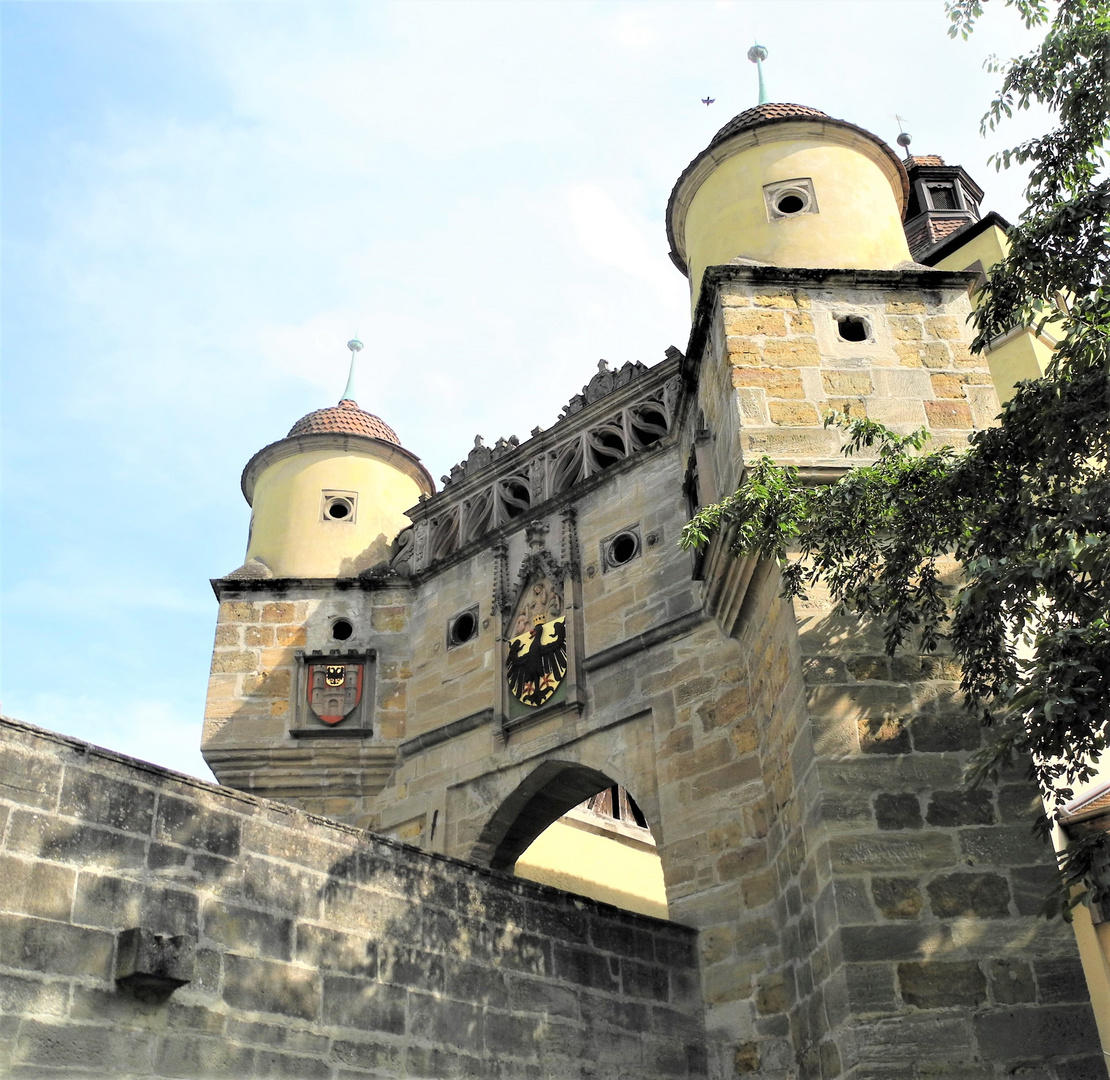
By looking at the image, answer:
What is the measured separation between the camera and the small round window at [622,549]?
10859 millimetres

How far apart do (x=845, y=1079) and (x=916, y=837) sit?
1.34 meters

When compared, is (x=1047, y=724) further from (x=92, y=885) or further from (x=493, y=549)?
(x=493, y=549)

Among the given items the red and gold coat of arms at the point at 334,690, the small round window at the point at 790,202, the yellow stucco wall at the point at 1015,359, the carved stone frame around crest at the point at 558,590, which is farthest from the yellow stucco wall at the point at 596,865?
the small round window at the point at 790,202

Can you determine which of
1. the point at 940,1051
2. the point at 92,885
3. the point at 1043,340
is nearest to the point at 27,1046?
the point at 92,885

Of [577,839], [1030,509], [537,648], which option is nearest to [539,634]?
[537,648]

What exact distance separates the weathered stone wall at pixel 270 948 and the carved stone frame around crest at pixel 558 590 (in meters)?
2.94

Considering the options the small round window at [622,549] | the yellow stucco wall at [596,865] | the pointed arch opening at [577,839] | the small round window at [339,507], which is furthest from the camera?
the small round window at [339,507]

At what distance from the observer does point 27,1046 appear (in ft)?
16.1

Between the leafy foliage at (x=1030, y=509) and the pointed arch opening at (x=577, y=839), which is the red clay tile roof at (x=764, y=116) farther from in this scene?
the pointed arch opening at (x=577, y=839)

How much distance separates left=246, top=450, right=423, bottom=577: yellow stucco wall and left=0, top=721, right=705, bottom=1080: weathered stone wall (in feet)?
20.8

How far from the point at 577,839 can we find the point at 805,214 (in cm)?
682

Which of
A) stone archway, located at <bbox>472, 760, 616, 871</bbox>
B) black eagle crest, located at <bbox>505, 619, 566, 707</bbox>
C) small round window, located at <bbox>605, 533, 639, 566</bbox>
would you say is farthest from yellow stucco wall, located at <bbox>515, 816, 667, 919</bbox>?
small round window, located at <bbox>605, 533, 639, 566</bbox>

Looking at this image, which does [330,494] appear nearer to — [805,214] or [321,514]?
[321,514]

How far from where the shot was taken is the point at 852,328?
9180 millimetres
